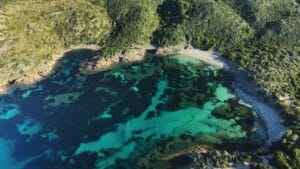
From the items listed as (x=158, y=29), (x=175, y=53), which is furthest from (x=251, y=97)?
(x=158, y=29)

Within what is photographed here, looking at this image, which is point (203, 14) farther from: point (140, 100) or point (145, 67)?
point (140, 100)

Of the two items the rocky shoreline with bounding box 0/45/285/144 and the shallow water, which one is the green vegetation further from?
the shallow water

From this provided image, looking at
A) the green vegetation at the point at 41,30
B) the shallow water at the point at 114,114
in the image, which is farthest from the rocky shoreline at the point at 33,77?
the shallow water at the point at 114,114

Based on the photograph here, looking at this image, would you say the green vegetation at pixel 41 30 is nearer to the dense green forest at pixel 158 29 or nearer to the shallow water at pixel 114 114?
the dense green forest at pixel 158 29

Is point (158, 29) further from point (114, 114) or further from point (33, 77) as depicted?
point (33, 77)

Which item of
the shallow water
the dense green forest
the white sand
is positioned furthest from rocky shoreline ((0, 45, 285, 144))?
the shallow water
